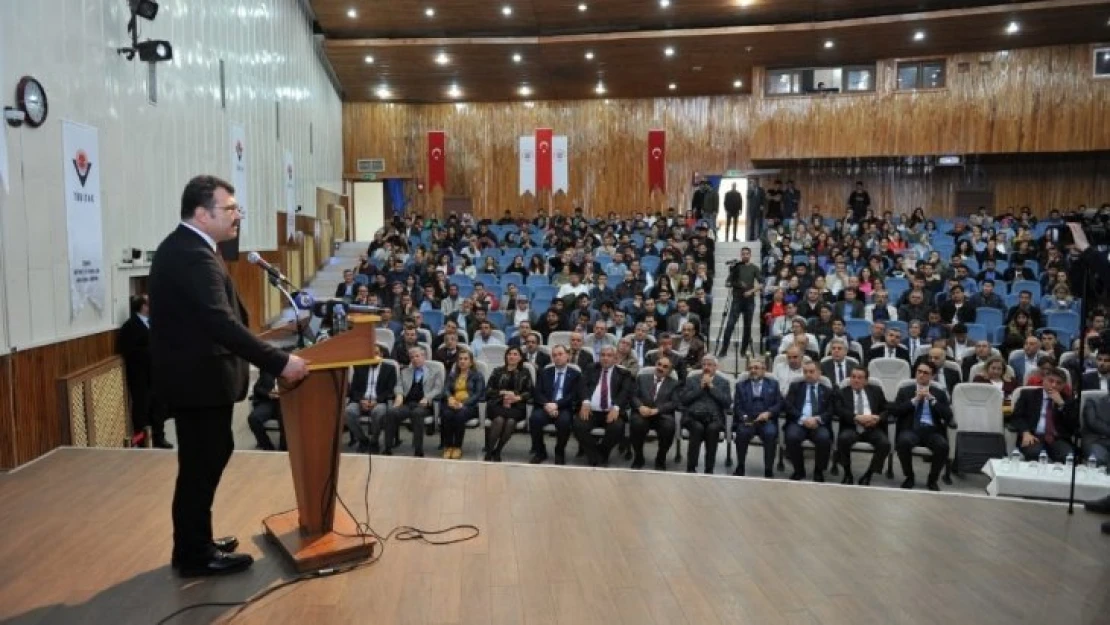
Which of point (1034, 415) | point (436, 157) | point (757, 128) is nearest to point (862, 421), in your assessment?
point (1034, 415)

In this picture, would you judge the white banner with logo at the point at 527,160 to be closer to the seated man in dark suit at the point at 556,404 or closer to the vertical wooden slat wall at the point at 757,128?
the vertical wooden slat wall at the point at 757,128

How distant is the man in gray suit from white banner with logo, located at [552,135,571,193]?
11.8 meters

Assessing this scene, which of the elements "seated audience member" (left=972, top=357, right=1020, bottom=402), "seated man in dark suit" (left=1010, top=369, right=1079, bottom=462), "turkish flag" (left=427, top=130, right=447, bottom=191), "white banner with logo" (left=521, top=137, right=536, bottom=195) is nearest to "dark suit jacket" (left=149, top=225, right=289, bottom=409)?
"seated man in dark suit" (left=1010, top=369, right=1079, bottom=462)

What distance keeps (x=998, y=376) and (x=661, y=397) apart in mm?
2957

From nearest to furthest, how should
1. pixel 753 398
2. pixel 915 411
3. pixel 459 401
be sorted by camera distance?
pixel 915 411 < pixel 753 398 < pixel 459 401

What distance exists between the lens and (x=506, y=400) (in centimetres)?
611

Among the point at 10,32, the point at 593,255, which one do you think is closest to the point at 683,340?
the point at 593,255

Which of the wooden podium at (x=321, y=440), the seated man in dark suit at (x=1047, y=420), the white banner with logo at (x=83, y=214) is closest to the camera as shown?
the wooden podium at (x=321, y=440)

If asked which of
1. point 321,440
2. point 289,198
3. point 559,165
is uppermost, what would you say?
point 559,165

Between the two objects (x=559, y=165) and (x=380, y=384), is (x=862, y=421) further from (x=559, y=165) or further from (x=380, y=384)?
(x=559, y=165)

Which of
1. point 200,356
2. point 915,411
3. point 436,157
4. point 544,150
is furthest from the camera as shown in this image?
point 436,157

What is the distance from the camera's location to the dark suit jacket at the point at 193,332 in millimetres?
2537

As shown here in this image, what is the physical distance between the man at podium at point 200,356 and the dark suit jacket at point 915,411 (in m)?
4.79

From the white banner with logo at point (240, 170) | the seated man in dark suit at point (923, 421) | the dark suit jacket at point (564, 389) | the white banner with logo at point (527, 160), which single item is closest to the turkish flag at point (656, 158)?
the white banner with logo at point (527, 160)
